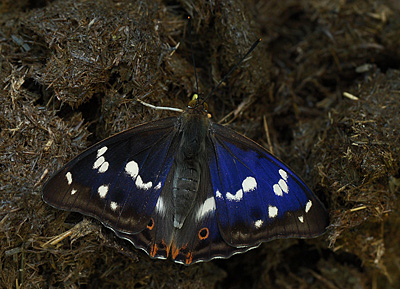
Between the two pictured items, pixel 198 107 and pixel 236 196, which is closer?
pixel 236 196

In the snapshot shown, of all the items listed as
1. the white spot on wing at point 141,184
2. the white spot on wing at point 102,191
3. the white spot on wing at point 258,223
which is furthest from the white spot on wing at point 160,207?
the white spot on wing at point 258,223

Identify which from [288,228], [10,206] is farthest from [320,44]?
[10,206]

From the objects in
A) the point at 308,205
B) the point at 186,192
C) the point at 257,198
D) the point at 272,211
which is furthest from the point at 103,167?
the point at 308,205

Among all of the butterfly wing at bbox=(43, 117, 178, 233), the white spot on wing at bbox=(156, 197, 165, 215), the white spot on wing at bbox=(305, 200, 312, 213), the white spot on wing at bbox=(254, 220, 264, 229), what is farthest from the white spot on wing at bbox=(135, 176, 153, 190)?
the white spot on wing at bbox=(305, 200, 312, 213)

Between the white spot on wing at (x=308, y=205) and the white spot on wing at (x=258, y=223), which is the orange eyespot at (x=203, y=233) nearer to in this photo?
the white spot on wing at (x=258, y=223)

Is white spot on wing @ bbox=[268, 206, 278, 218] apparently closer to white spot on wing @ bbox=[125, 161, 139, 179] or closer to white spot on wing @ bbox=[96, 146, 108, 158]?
white spot on wing @ bbox=[125, 161, 139, 179]

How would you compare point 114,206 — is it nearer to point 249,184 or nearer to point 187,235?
point 187,235
